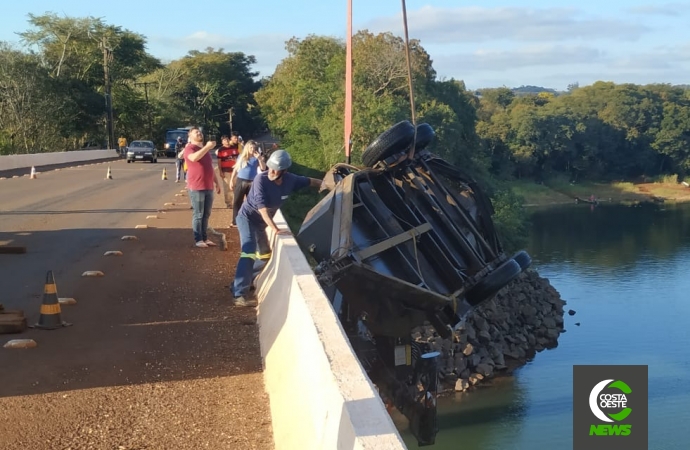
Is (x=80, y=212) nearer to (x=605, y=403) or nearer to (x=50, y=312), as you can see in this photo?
(x=50, y=312)

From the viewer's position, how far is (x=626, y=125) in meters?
105

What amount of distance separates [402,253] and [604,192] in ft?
311

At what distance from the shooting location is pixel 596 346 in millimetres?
36406

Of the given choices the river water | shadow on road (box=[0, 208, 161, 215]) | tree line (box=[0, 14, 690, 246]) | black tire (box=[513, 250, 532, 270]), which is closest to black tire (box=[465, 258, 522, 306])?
black tire (box=[513, 250, 532, 270])

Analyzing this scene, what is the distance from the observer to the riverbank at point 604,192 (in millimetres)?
93750

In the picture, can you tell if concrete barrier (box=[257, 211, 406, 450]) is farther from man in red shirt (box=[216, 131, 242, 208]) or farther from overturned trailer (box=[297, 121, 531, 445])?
man in red shirt (box=[216, 131, 242, 208])

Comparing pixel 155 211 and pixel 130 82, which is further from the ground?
pixel 130 82

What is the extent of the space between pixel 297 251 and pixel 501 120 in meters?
90.7

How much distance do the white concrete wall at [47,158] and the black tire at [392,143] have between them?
28.3 meters

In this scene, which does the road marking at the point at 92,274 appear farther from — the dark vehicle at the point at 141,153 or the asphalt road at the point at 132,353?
the dark vehicle at the point at 141,153

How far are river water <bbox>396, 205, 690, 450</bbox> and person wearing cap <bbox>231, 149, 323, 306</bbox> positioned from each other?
55.1 feet

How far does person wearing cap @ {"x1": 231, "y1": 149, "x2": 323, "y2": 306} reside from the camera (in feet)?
29.0

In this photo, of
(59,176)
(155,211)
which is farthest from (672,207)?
(155,211)

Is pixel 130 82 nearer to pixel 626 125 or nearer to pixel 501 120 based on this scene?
pixel 501 120
